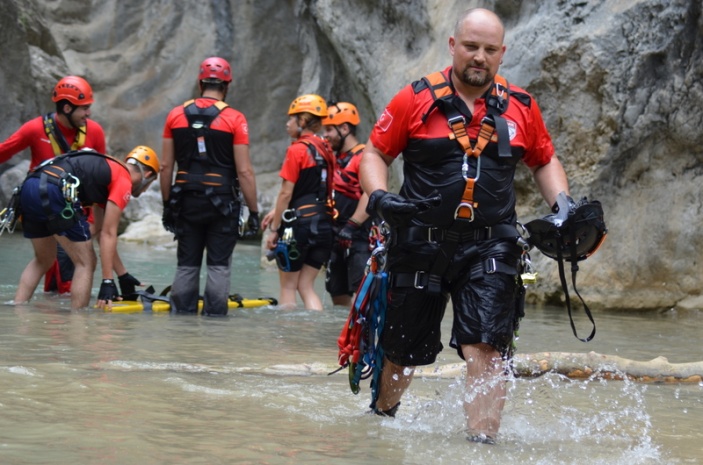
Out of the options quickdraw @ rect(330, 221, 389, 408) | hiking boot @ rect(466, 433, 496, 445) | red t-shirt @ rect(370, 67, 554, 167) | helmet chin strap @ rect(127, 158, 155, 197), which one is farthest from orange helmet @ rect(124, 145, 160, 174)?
hiking boot @ rect(466, 433, 496, 445)

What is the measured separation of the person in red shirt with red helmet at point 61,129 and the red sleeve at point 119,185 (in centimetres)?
96

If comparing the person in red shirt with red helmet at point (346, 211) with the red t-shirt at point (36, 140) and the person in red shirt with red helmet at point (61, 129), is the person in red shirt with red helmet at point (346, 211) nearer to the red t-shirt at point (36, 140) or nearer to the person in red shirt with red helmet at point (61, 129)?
the person in red shirt with red helmet at point (61, 129)

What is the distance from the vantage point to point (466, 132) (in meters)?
4.62

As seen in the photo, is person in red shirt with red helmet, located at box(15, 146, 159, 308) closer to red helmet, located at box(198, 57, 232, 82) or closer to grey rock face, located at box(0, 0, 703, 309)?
red helmet, located at box(198, 57, 232, 82)

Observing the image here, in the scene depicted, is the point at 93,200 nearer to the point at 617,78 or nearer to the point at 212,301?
the point at 212,301

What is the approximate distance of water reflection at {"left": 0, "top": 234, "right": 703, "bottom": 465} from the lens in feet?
13.6

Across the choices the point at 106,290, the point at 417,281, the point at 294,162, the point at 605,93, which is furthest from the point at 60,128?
the point at 417,281

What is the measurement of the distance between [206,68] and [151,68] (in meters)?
18.2

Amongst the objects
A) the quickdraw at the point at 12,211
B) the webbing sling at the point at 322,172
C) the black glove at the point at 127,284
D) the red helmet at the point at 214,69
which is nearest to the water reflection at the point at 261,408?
the quickdraw at the point at 12,211

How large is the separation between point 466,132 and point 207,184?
483cm

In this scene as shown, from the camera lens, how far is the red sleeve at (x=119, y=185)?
346 inches

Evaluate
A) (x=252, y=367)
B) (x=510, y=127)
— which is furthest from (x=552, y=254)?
(x=252, y=367)

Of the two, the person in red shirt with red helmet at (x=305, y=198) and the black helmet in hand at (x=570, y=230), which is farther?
the person in red shirt with red helmet at (x=305, y=198)

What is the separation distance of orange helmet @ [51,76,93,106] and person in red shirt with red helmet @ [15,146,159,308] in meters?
0.85
